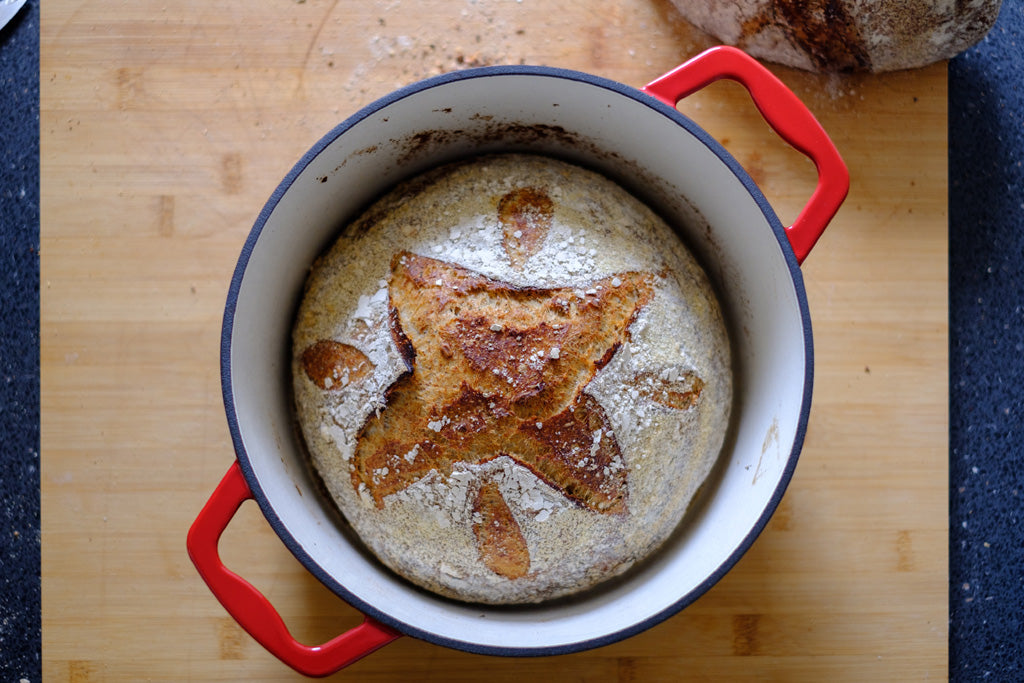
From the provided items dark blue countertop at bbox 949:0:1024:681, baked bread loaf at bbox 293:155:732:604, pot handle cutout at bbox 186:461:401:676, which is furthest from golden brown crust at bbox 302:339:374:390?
dark blue countertop at bbox 949:0:1024:681

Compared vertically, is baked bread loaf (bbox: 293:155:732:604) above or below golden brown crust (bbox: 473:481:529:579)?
above

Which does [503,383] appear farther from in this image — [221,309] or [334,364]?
[221,309]

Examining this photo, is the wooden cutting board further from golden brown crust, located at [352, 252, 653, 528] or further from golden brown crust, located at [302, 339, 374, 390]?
golden brown crust, located at [352, 252, 653, 528]

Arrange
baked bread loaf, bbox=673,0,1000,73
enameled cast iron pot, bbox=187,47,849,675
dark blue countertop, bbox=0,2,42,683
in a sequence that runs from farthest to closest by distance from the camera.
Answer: dark blue countertop, bbox=0,2,42,683 < baked bread loaf, bbox=673,0,1000,73 < enameled cast iron pot, bbox=187,47,849,675

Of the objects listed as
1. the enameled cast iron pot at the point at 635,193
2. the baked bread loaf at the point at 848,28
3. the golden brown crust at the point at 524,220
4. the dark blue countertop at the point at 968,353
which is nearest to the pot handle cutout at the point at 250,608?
the enameled cast iron pot at the point at 635,193

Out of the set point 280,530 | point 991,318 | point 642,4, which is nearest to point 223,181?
point 280,530

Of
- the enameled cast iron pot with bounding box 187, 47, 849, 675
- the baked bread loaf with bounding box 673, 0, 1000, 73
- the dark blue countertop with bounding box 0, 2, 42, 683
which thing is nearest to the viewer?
the enameled cast iron pot with bounding box 187, 47, 849, 675
